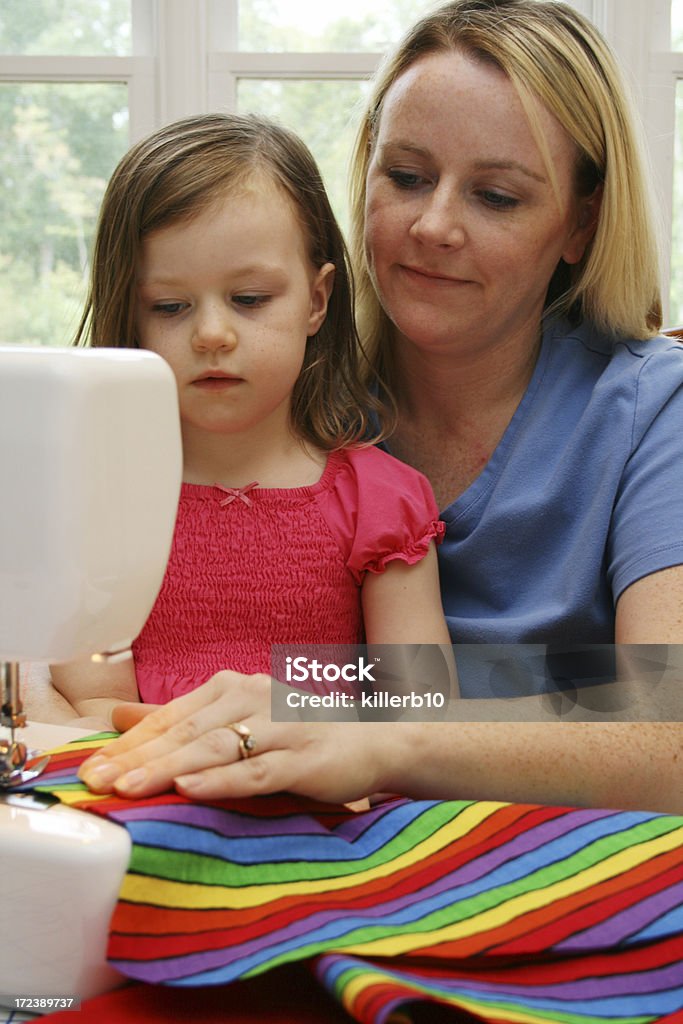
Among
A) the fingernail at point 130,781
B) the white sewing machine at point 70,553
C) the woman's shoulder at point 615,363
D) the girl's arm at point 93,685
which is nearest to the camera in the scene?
the white sewing machine at point 70,553

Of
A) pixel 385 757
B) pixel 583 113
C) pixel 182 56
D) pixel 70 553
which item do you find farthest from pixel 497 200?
pixel 182 56

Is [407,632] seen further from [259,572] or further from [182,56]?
[182,56]

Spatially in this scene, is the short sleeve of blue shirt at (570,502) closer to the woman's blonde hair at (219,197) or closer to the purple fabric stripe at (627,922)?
the woman's blonde hair at (219,197)

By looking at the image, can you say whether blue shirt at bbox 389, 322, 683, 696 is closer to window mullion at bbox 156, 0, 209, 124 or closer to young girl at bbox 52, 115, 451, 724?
young girl at bbox 52, 115, 451, 724

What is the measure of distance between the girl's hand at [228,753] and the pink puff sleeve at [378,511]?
1.29 ft

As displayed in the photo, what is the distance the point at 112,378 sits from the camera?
80 centimetres

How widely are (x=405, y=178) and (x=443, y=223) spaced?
4.6 inches

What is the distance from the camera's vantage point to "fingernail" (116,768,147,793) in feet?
2.94

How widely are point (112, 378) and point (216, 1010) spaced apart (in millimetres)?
409

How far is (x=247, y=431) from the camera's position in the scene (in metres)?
1.45

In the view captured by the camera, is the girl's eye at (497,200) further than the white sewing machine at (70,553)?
Yes

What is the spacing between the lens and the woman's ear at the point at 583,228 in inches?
62.7

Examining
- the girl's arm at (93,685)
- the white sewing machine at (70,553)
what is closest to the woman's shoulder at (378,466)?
the girl's arm at (93,685)

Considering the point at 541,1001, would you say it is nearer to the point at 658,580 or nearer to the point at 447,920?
the point at 447,920
